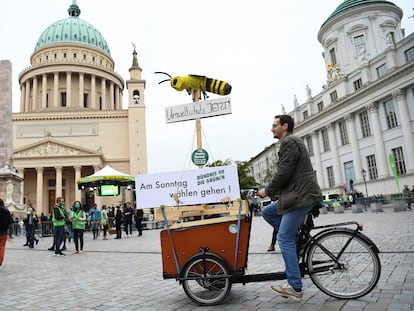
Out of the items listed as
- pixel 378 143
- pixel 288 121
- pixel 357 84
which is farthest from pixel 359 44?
pixel 288 121

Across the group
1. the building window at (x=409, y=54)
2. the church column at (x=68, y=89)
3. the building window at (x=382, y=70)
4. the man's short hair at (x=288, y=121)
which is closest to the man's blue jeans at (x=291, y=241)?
the man's short hair at (x=288, y=121)

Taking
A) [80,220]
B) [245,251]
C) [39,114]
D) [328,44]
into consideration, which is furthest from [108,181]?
[39,114]

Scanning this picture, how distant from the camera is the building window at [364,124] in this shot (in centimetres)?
3634

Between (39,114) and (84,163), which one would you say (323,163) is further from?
(39,114)

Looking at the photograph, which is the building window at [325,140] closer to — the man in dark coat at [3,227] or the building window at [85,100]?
the man in dark coat at [3,227]

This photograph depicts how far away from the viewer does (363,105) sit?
3575 cm

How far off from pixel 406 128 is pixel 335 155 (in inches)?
409

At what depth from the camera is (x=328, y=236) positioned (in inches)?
151

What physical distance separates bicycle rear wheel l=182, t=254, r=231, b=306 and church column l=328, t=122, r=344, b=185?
1540 inches

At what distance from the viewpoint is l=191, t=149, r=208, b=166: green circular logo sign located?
6766 mm

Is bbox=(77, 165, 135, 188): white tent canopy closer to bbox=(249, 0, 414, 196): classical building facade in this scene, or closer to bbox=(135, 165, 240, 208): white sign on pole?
bbox=(135, 165, 240, 208): white sign on pole

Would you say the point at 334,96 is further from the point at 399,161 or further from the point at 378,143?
the point at 399,161

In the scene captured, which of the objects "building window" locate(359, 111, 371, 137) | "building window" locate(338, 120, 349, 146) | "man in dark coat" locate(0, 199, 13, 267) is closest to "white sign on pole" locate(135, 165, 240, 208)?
"man in dark coat" locate(0, 199, 13, 267)

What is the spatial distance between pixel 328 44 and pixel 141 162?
1388 inches
